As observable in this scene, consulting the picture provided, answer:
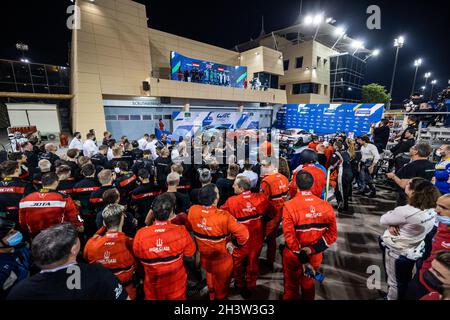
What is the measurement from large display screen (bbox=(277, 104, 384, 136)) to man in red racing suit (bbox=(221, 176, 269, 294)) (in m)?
17.7

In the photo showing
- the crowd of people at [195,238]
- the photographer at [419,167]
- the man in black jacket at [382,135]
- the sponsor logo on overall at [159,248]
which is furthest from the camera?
the man in black jacket at [382,135]

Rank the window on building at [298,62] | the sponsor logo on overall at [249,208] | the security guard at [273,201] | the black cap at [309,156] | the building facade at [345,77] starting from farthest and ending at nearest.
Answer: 1. the building facade at [345,77]
2. the window on building at [298,62]
3. the black cap at [309,156]
4. the security guard at [273,201]
5. the sponsor logo on overall at [249,208]

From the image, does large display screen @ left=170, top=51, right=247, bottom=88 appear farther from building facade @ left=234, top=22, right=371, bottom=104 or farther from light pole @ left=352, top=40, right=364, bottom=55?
light pole @ left=352, top=40, right=364, bottom=55

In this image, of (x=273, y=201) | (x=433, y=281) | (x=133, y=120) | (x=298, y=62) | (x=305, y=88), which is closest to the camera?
(x=433, y=281)

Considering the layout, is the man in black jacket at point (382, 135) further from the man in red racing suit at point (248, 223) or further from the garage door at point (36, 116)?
the garage door at point (36, 116)

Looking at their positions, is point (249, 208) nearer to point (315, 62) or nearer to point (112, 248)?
point (112, 248)

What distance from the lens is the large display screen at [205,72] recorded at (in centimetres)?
1738

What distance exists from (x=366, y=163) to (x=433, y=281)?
5931 mm

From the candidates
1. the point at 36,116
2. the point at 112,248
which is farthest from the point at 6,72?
the point at 112,248

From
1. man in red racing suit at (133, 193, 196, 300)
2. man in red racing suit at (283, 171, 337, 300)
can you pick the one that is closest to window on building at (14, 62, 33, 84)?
man in red racing suit at (133, 193, 196, 300)

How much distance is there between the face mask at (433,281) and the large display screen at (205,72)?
734 inches

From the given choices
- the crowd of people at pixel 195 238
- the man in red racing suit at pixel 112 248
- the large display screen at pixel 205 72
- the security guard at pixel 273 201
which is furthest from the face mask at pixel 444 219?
the large display screen at pixel 205 72

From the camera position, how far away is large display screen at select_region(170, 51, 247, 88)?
684 inches

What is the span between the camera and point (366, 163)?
650 centimetres
